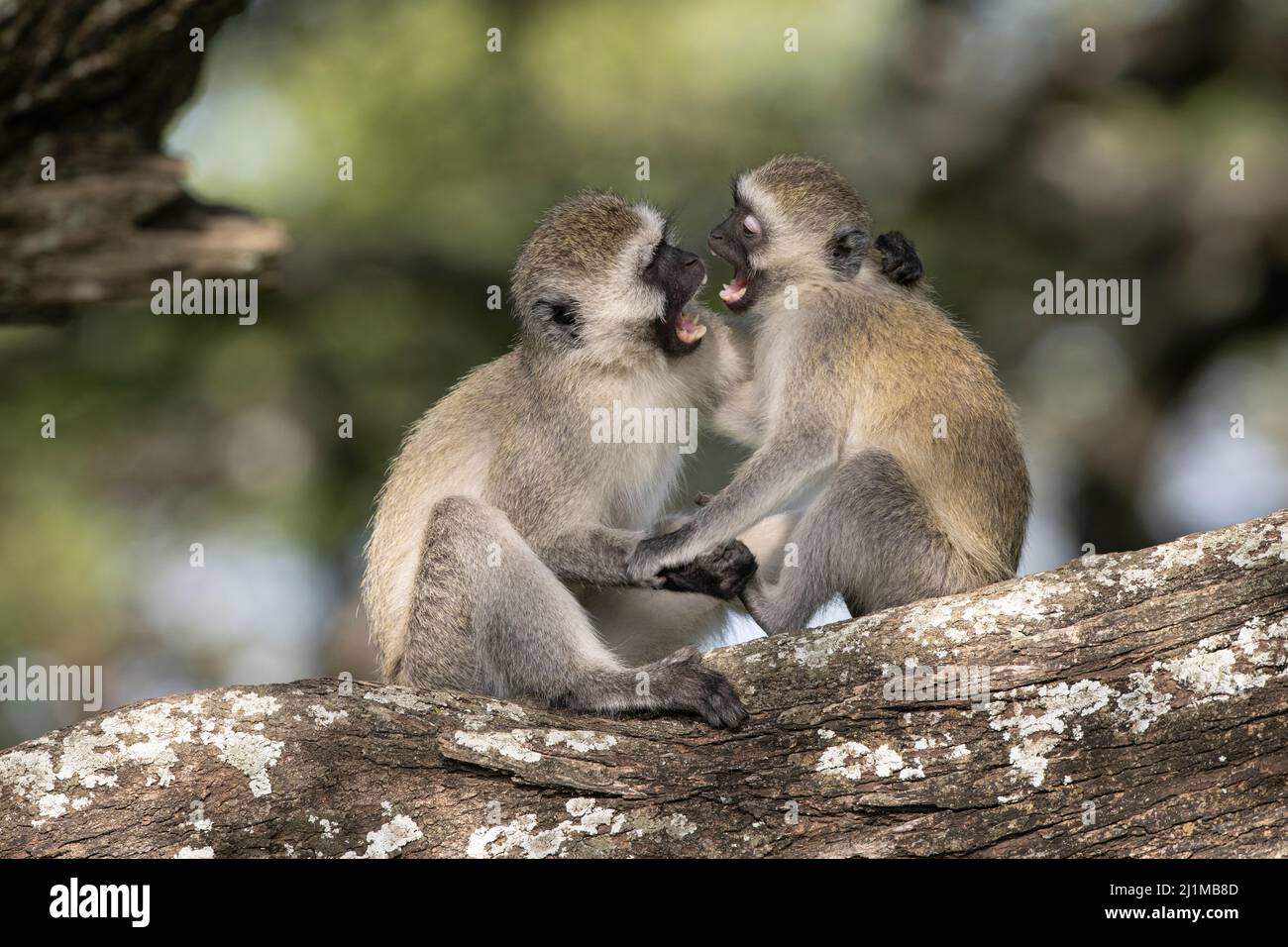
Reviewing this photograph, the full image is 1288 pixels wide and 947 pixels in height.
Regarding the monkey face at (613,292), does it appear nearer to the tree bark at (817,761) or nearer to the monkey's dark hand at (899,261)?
the monkey's dark hand at (899,261)

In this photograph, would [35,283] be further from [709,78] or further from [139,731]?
[709,78]

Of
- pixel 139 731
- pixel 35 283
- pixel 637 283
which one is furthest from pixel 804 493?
pixel 35 283

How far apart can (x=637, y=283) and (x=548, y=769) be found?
240cm

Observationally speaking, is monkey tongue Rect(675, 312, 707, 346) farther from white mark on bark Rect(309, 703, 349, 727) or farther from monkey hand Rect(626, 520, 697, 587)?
white mark on bark Rect(309, 703, 349, 727)

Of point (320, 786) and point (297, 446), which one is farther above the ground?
point (297, 446)

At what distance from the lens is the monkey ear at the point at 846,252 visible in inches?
251

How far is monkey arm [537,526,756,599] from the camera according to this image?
5.46 meters

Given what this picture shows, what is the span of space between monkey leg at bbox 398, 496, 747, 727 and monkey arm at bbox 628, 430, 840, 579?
0.41m

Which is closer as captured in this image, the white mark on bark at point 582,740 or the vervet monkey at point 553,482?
the white mark on bark at point 582,740

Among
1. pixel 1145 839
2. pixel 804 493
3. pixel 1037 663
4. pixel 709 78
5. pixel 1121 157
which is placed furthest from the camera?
pixel 1121 157

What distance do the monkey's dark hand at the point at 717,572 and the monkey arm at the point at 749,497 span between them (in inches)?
1.8

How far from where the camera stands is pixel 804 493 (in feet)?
19.7

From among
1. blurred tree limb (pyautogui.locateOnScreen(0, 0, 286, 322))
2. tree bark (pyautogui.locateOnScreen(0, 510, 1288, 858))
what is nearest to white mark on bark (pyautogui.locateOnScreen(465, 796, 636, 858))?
tree bark (pyautogui.locateOnScreen(0, 510, 1288, 858))

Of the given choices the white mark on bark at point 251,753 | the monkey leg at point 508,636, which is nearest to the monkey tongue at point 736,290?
the monkey leg at point 508,636
